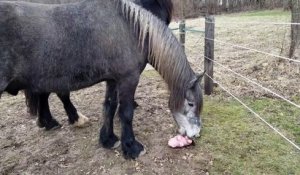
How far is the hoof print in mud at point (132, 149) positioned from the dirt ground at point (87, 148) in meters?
0.06

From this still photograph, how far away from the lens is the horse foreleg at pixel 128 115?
10.4 feet

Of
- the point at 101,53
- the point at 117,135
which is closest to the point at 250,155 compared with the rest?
Answer: the point at 117,135

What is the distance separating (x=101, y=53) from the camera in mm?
2994

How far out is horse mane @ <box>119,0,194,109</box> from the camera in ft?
10.3

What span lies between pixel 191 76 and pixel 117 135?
46.8 inches

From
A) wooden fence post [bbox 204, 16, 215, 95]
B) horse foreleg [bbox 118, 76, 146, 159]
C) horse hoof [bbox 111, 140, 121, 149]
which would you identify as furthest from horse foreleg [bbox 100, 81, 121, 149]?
wooden fence post [bbox 204, 16, 215, 95]

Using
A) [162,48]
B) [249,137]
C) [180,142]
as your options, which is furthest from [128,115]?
[249,137]

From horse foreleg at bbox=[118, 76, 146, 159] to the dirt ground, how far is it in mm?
94

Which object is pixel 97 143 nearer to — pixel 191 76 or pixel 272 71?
pixel 191 76

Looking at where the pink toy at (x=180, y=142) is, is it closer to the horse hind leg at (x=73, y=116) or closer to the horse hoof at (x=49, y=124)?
the horse hind leg at (x=73, y=116)

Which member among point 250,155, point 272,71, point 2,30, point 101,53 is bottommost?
point 250,155

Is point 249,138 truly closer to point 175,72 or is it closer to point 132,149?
point 175,72

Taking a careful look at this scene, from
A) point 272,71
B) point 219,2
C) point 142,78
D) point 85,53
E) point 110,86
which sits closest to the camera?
point 85,53

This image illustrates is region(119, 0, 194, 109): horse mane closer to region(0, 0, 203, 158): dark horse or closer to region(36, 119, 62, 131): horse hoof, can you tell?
region(0, 0, 203, 158): dark horse
